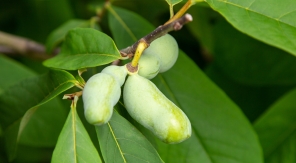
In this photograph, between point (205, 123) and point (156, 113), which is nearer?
point (156, 113)

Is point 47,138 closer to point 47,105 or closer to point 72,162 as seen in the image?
point 47,105

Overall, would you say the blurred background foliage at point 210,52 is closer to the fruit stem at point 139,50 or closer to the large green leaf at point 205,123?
the large green leaf at point 205,123

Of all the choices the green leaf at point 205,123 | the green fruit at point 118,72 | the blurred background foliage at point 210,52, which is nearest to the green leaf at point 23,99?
the green fruit at point 118,72

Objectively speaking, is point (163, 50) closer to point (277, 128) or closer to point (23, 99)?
point (23, 99)

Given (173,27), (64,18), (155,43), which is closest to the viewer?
(173,27)

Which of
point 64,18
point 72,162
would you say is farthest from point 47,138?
point 72,162

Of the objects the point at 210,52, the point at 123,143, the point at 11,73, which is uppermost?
the point at 123,143

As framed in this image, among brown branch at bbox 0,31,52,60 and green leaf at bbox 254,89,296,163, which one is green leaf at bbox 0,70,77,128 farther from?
green leaf at bbox 254,89,296,163

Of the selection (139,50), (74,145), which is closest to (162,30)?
(139,50)
